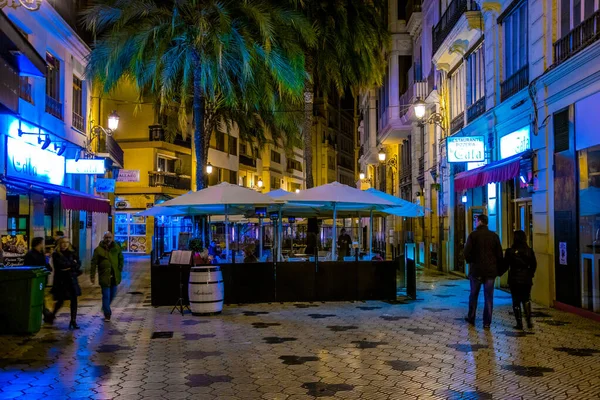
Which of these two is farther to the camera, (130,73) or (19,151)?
(130,73)

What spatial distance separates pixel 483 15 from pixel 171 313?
12.5 m

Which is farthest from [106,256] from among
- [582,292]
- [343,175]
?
[343,175]

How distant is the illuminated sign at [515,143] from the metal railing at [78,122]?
1547 centimetres

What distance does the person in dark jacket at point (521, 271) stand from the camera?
424 inches

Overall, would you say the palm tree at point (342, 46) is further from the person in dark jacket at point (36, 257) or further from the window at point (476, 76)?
the person in dark jacket at point (36, 257)

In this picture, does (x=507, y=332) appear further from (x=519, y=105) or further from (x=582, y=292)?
(x=519, y=105)

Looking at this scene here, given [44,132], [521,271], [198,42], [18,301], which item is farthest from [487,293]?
[44,132]

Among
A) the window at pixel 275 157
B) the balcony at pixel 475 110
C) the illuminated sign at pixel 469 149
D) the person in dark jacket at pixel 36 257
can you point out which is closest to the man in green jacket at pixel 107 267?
the person in dark jacket at pixel 36 257


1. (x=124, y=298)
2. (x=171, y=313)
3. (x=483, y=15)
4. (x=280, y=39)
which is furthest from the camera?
(x=280, y=39)

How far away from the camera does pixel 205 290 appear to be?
12797mm

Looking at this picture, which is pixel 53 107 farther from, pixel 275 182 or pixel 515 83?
pixel 275 182

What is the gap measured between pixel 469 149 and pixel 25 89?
1285cm

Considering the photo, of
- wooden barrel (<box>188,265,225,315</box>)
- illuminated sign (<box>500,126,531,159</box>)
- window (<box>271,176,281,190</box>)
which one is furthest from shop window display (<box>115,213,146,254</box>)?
wooden barrel (<box>188,265,225,315</box>)

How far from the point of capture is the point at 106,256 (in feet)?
39.9
